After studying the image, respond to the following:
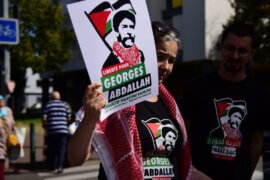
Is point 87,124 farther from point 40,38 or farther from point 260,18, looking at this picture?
point 40,38

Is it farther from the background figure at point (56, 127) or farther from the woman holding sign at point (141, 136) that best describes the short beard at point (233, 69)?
the background figure at point (56, 127)

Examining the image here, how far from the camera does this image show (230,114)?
2512 millimetres

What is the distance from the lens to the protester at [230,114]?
2.51 m

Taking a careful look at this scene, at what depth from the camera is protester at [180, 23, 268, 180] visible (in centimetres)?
251

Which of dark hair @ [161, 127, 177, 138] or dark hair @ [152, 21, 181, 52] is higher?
dark hair @ [152, 21, 181, 52]

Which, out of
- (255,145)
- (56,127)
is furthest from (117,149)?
(56,127)

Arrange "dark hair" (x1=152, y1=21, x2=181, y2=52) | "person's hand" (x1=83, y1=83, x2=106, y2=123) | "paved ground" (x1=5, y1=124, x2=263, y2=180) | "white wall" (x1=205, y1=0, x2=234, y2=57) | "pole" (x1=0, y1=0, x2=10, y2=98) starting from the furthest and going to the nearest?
1. "white wall" (x1=205, y1=0, x2=234, y2=57)
2. "pole" (x1=0, y1=0, x2=10, y2=98)
3. "paved ground" (x1=5, y1=124, x2=263, y2=180)
4. "dark hair" (x1=152, y1=21, x2=181, y2=52)
5. "person's hand" (x1=83, y1=83, x2=106, y2=123)

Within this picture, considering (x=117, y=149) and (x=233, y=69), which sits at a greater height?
(x=233, y=69)

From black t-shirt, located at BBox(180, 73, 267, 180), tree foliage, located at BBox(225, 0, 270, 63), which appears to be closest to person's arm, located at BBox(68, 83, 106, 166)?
black t-shirt, located at BBox(180, 73, 267, 180)

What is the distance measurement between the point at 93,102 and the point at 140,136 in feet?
1.28

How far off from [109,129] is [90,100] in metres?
0.23

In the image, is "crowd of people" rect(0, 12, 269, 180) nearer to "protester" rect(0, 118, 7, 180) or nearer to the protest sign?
the protest sign

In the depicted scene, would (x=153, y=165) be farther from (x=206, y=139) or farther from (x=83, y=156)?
(x=206, y=139)

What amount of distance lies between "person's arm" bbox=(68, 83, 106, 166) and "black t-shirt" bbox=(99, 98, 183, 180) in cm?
28
